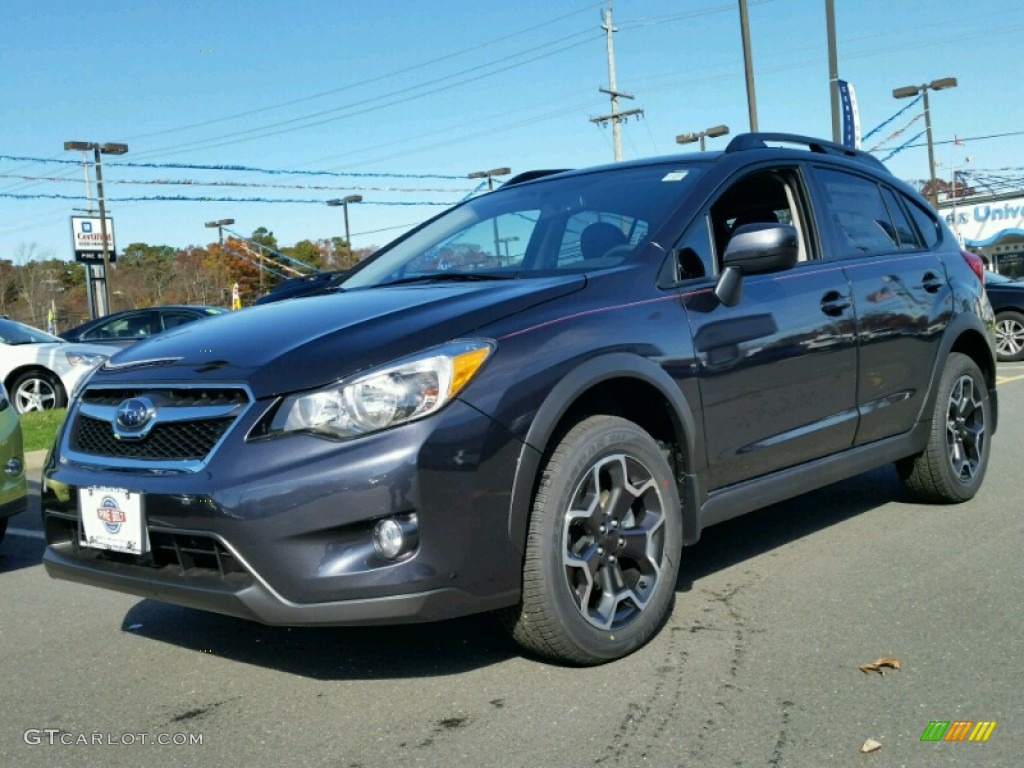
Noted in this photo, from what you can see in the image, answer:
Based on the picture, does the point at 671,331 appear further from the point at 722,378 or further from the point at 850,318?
the point at 850,318

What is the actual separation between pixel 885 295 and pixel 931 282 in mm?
558

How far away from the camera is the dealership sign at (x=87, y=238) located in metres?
38.6

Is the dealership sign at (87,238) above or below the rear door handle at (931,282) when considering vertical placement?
above

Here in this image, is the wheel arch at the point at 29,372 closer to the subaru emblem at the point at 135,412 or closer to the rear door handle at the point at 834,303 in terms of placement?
the subaru emblem at the point at 135,412

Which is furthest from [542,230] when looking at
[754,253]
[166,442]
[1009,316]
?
[1009,316]

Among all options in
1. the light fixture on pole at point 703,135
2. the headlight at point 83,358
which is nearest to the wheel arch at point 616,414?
the headlight at point 83,358

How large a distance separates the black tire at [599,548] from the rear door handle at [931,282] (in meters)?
2.29

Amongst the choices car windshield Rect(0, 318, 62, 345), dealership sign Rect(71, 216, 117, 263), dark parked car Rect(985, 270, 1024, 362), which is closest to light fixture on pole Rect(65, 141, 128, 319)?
dealership sign Rect(71, 216, 117, 263)

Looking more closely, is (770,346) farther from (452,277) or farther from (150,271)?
(150,271)

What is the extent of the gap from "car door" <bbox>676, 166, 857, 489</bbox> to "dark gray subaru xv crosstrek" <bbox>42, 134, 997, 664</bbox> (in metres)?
0.01

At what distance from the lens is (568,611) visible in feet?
10.7

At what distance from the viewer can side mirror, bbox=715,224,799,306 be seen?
12.8ft
